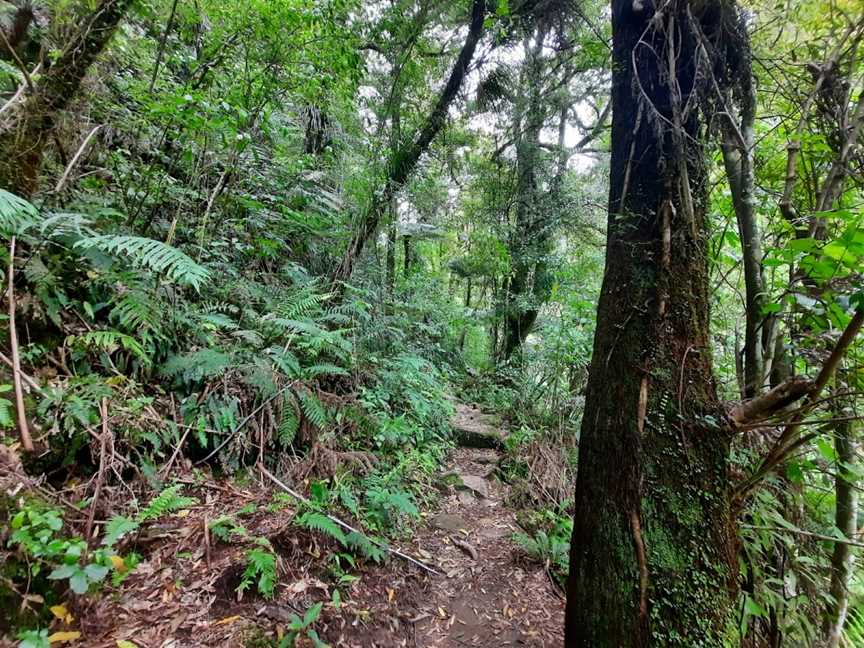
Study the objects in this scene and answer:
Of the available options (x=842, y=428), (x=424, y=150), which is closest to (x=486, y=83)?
(x=424, y=150)

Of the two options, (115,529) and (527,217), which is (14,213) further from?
(527,217)

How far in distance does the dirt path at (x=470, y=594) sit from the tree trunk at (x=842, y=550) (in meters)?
1.38

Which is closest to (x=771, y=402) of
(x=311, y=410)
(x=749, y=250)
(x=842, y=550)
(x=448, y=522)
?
(x=749, y=250)

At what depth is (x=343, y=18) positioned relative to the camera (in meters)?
3.54

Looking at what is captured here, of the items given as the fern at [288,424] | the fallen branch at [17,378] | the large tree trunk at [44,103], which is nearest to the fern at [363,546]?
the fern at [288,424]

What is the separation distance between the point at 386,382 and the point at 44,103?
3434 mm

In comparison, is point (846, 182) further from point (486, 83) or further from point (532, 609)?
point (486, 83)

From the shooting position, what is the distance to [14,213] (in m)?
1.81

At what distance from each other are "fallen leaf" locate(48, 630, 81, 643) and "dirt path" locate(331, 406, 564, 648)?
3.53ft

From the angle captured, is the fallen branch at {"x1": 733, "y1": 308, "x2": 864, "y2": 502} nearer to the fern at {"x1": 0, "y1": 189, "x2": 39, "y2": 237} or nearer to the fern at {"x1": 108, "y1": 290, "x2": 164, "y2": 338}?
the fern at {"x1": 108, "y1": 290, "x2": 164, "y2": 338}

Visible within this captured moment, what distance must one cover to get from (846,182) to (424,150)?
162 inches

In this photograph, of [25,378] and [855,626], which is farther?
[855,626]

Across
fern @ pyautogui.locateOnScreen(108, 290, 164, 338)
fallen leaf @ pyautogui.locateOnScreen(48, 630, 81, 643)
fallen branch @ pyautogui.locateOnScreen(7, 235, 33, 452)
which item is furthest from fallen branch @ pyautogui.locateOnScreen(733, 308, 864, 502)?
fern @ pyautogui.locateOnScreen(108, 290, 164, 338)

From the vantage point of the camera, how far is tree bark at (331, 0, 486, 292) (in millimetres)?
4547
